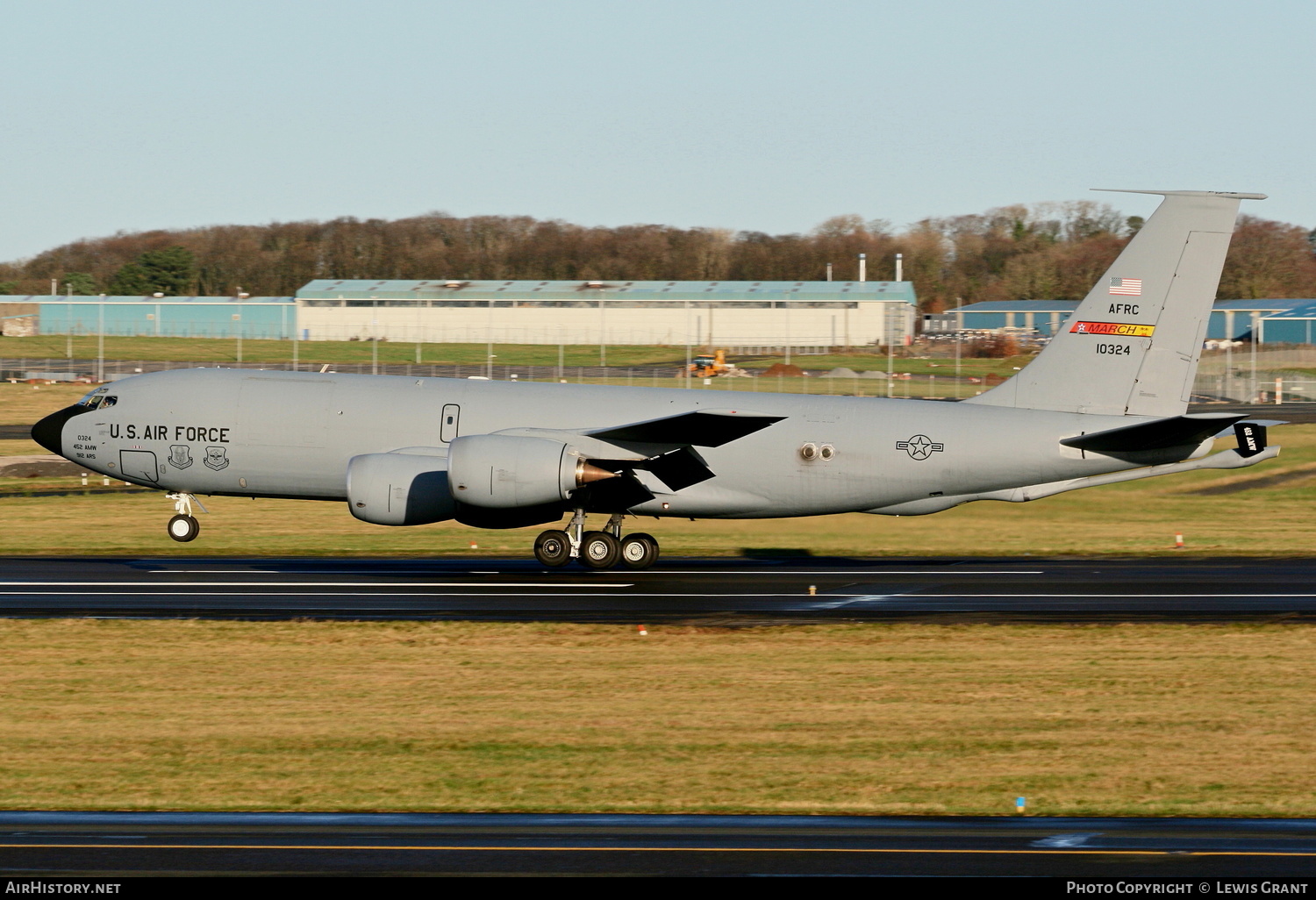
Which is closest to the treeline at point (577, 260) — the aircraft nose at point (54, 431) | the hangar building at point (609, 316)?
the hangar building at point (609, 316)

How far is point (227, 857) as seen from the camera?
1118cm

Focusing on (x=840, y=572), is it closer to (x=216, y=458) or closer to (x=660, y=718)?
(x=660, y=718)

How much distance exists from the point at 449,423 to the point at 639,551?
17.0 ft

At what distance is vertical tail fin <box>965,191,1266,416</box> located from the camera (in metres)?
28.6

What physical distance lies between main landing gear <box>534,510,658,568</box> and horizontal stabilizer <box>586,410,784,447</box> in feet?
6.97

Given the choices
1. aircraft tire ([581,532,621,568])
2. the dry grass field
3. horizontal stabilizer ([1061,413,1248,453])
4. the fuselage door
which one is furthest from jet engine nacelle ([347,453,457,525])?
horizontal stabilizer ([1061,413,1248,453])

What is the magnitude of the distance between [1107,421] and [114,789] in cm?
2191

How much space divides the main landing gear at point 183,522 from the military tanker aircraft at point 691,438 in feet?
A: 0.21

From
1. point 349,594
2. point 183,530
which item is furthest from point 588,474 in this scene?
point 183,530

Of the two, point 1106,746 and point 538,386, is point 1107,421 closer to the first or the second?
point 538,386

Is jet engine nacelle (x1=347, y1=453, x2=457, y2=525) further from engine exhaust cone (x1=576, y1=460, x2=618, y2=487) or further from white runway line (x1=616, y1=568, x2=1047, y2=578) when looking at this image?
white runway line (x1=616, y1=568, x2=1047, y2=578)

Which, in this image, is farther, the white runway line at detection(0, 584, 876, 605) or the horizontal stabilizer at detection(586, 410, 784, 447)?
the horizontal stabilizer at detection(586, 410, 784, 447)

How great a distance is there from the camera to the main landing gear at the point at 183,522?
104 feet

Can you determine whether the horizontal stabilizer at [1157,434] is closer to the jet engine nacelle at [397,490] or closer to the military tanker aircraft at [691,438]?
the military tanker aircraft at [691,438]
